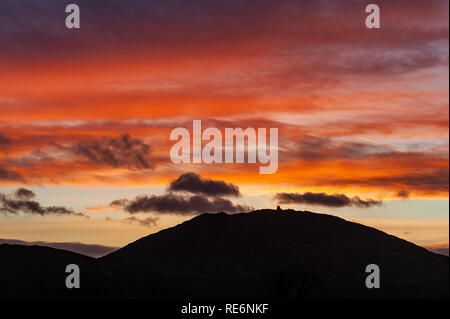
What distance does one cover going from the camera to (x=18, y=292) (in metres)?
195
